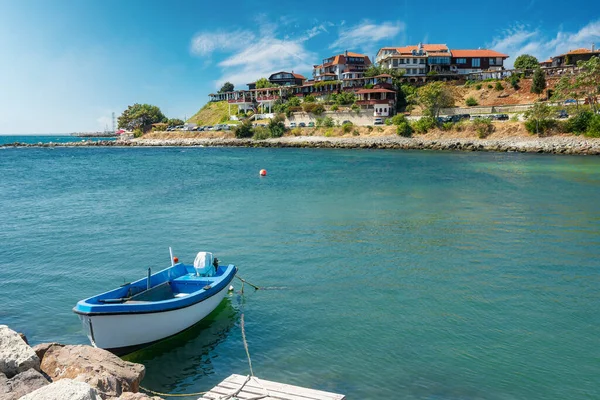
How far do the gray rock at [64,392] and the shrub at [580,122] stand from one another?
263 feet

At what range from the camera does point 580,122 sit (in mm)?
70812

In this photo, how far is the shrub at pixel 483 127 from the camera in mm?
79688

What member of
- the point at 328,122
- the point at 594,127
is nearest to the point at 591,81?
the point at 594,127

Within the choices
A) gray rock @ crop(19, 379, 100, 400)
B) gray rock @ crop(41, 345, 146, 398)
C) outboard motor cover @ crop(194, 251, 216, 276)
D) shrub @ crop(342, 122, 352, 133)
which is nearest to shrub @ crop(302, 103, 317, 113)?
shrub @ crop(342, 122, 352, 133)

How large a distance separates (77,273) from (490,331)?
14930 millimetres

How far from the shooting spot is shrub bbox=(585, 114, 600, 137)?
68.0m

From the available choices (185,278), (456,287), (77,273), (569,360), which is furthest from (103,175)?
(569,360)

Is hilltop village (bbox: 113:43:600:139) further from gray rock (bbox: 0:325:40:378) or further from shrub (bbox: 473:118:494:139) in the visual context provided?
gray rock (bbox: 0:325:40:378)

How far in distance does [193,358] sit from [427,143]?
76435 mm

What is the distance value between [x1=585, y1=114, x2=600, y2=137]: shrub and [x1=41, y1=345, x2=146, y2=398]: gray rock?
76.0 meters

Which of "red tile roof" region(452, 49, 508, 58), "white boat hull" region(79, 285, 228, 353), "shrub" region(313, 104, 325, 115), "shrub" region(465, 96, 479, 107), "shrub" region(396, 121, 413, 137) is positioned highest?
"red tile roof" region(452, 49, 508, 58)

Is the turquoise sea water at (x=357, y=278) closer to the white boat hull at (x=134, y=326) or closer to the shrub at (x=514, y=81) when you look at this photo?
the white boat hull at (x=134, y=326)

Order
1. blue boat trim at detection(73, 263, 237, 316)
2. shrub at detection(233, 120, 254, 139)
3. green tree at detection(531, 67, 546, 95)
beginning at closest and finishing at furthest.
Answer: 1. blue boat trim at detection(73, 263, 237, 316)
2. green tree at detection(531, 67, 546, 95)
3. shrub at detection(233, 120, 254, 139)

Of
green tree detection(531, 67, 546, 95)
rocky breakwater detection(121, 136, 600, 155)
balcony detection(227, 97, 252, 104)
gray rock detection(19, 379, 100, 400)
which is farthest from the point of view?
balcony detection(227, 97, 252, 104)
